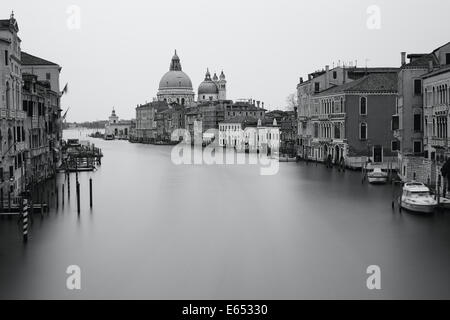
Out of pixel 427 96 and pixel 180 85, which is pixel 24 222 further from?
pixel 180 85

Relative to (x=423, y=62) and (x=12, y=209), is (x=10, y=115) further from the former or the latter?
(x=423, y=62)

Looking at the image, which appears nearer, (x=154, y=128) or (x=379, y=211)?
(x=379, y=211)

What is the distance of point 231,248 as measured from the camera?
1325 centimetres

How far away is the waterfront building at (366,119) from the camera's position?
31.2 m

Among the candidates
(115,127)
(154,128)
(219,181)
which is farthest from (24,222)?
(115,127)

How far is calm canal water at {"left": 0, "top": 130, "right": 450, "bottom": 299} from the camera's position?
33.8 ft

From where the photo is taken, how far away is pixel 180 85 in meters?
116

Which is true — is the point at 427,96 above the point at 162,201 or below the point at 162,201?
above

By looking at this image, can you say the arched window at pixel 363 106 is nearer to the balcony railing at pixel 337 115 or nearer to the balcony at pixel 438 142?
the balcony railing at pixel 337 115

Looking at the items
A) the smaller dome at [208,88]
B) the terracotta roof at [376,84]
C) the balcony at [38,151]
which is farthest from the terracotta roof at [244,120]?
the balcony at [38,151]

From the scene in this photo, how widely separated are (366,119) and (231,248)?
20.0 meters

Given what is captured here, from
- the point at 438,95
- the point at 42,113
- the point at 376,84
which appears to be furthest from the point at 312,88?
the point at 438,95
